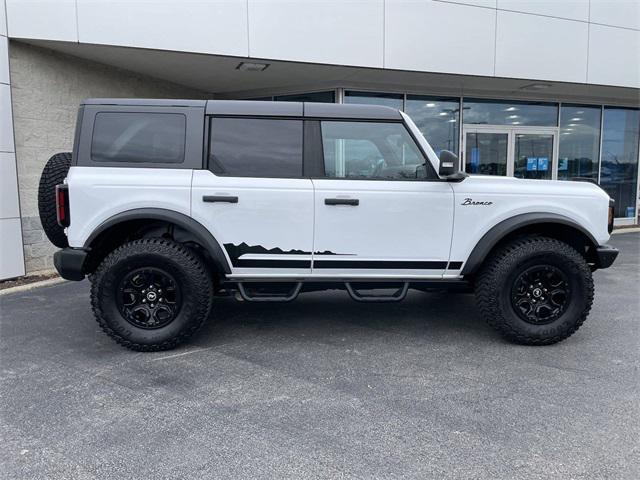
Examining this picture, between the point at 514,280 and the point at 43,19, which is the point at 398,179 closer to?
the point at 514,280

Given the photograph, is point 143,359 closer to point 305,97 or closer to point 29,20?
point 29,20

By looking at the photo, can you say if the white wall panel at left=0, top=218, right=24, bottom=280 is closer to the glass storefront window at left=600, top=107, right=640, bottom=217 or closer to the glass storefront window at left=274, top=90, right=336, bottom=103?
the glass storefront window at left=274, top=90, right=336, bottom=103

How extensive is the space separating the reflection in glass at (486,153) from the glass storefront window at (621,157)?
10.2ft

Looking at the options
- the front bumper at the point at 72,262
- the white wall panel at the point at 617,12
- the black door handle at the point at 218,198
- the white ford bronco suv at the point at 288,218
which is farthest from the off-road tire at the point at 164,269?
the white wall panel at the point at 617,12

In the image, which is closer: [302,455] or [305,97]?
[302,455]

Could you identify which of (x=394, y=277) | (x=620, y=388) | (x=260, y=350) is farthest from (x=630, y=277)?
(x=260, y=350)

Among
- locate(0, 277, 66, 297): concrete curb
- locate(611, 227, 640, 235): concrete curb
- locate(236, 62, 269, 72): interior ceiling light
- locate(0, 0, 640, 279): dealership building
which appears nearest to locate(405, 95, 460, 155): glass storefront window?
locate(0, 0, 640, 279): dealership building

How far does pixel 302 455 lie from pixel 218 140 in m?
2.58

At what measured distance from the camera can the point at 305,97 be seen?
9953 millimetres

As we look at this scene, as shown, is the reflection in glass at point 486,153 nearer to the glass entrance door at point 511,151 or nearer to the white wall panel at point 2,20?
the glass entrance door at point 511,151

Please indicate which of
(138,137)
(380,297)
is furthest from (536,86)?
(138,137)

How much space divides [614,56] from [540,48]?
6.64 feet

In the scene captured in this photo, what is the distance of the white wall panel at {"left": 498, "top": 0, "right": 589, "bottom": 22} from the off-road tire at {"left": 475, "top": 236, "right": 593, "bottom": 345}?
6735mm

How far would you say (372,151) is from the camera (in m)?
4.06
